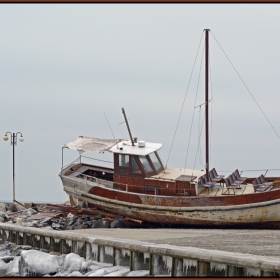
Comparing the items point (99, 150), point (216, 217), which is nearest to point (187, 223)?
point (216, 217)

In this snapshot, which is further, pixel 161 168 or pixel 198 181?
pixel 161 168

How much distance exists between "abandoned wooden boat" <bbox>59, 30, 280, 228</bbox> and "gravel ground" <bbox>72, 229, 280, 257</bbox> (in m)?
0.90

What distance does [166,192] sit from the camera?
2195 cm

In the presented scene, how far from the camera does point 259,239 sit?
1677 cm

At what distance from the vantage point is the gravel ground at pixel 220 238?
14953 millimetres

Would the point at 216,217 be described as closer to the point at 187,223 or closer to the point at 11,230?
the point at 187,223

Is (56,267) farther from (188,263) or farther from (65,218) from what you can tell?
(65,218)

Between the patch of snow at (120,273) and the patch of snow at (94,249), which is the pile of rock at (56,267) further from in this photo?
the patch of snow at (94,249)

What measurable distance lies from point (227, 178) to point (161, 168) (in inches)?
119

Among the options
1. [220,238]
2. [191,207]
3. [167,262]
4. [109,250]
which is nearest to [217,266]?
[167,262]

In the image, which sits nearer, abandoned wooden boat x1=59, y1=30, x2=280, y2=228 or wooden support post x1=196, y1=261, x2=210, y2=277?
wooden support post x1=196, y1=261, x2=210, y2=277

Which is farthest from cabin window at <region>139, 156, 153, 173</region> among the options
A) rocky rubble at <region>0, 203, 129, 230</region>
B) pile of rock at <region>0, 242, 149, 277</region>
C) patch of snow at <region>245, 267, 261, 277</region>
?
patch of snow at <region>245, 267, 261, 277</region>

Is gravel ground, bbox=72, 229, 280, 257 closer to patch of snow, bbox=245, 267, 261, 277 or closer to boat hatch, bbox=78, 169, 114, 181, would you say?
patch of snow, bbox=245, 267, 261, 277

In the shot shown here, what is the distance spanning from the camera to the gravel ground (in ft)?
49.1
